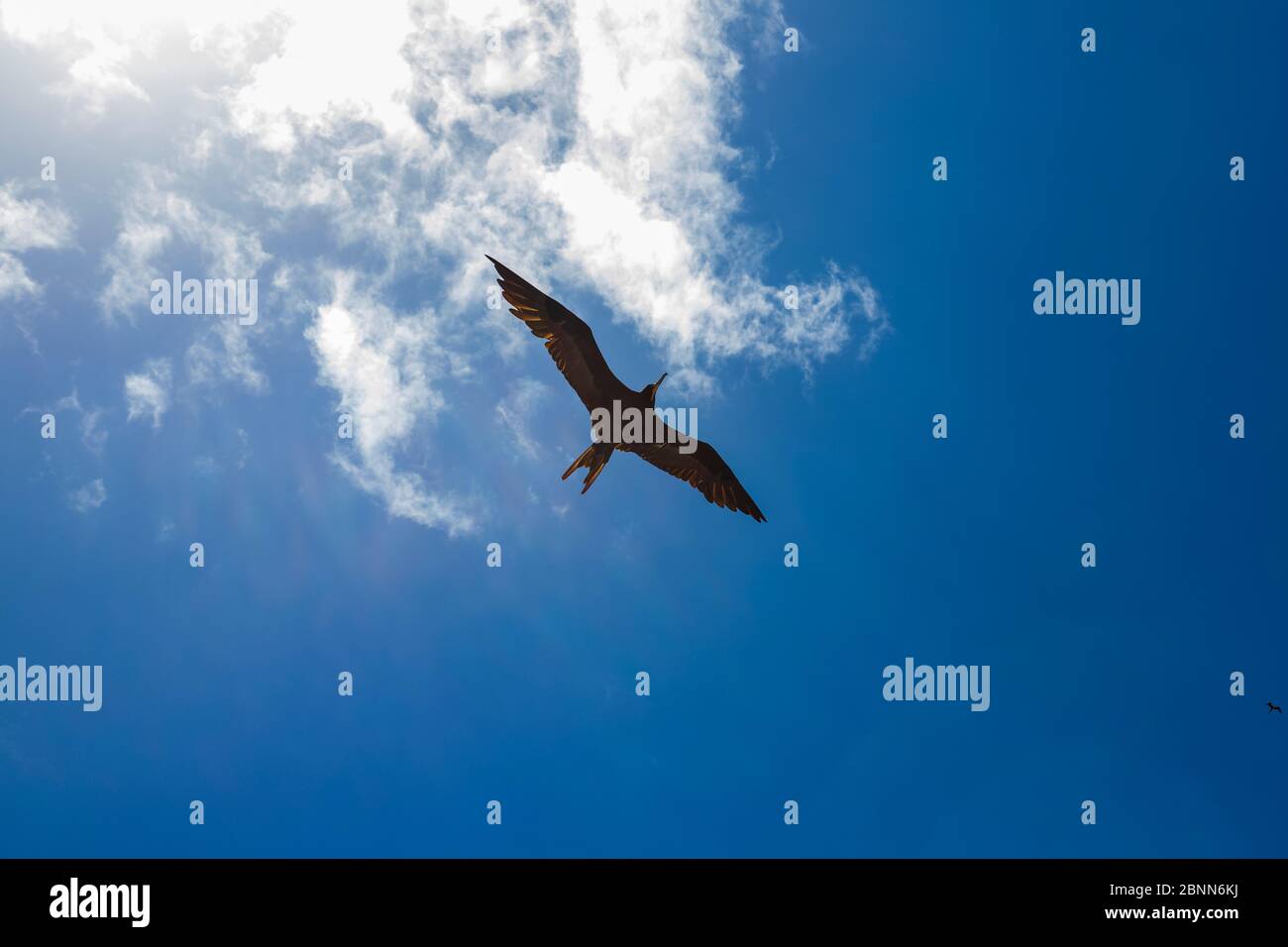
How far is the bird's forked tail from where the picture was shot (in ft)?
77.7

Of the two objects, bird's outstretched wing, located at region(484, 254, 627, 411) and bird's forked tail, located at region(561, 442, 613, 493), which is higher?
bird's outstretched wing, located at region(484, 254, 627, 411)

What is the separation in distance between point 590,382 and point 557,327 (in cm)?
187

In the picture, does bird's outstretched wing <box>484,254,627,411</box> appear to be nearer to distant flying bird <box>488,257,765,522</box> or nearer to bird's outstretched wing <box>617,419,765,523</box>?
distant flying bird <box>488,257,765,522</box>

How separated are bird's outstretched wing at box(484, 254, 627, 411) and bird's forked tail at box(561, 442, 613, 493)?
1.99 metres

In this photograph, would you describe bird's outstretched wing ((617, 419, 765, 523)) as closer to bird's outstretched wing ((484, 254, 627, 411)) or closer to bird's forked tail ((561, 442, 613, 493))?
bird's forked tail ((561, 442, 613, 493))

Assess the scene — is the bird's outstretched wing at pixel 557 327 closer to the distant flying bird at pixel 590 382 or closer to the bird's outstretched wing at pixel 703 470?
the distant flying bird at pixel 590 382

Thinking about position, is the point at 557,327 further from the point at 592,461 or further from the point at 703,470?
the point at 703,470

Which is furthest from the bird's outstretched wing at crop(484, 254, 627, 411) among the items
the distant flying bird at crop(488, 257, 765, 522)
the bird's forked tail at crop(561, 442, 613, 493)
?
the bird's forked tail at crop(561, 442, 613, 493)

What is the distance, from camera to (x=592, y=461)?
24.1 metres

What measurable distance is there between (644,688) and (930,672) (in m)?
10.4

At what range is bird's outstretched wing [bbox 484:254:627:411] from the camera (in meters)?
23.1

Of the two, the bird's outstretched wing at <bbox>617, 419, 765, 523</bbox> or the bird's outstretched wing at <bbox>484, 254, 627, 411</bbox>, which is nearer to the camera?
the bird's outstretched wing at <bbox>484, 254, 627, 411</bbox>

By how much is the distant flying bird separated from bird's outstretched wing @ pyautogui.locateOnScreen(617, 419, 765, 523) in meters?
0.03

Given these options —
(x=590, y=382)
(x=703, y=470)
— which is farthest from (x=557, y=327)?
(x=703, y=470)
